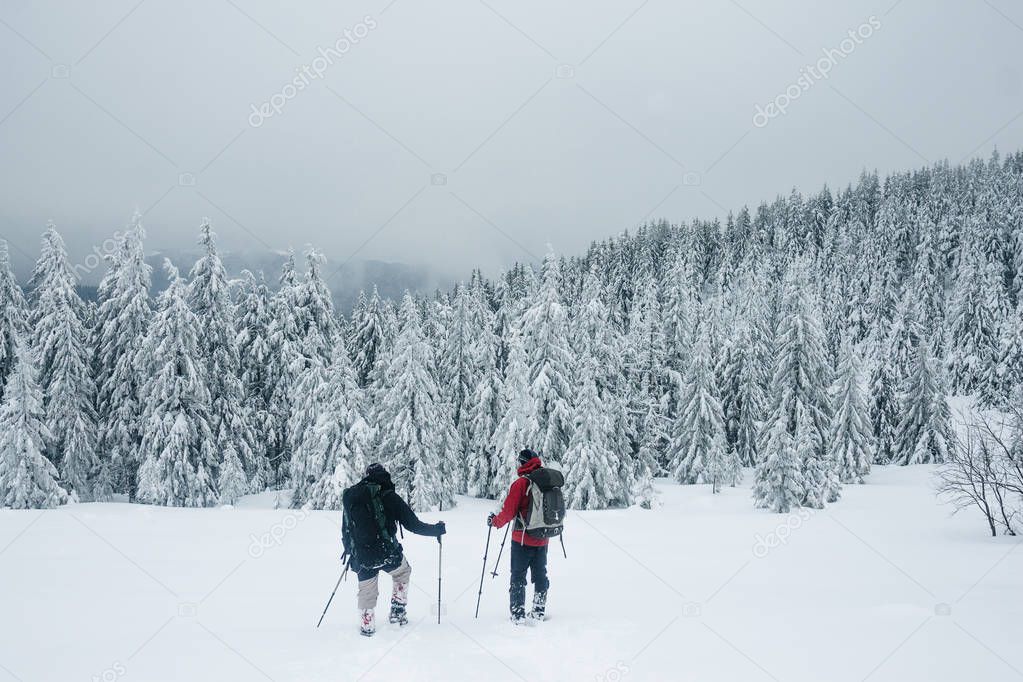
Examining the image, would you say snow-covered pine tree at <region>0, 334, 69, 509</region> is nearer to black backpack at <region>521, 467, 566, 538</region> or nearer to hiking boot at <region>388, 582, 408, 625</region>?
hiking boot at <region>388, 582, 408, 625</region>

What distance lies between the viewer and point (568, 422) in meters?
29.3

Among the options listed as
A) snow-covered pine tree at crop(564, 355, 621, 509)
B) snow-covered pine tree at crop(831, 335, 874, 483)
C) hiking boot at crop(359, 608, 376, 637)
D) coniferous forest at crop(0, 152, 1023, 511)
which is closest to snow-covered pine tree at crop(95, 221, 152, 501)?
coniferous forest at crop(0, 152, 1023, 511)

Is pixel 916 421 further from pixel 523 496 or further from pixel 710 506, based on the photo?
pixel 523 496

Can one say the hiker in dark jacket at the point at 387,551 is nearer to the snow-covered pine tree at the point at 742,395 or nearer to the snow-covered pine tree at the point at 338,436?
the snow-covered pine tree at the point at 338,436

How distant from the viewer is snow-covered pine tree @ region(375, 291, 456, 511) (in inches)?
1120

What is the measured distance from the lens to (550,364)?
29.4 meters

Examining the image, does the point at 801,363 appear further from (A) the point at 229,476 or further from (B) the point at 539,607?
(A) the point at 229,476

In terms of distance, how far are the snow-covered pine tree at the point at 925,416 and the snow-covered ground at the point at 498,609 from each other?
33.8 meters

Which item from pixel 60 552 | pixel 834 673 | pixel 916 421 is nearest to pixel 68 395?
pixel 60 552

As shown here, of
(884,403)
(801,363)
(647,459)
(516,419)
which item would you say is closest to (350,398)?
(516,419)

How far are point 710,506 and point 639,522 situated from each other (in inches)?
455

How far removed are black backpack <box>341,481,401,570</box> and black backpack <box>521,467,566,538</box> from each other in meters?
1.70

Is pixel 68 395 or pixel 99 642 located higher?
pixel 68 395

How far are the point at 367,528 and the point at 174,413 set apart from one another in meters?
22.8
